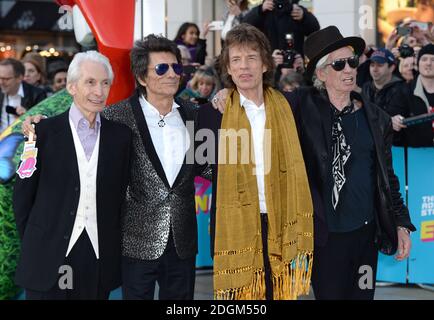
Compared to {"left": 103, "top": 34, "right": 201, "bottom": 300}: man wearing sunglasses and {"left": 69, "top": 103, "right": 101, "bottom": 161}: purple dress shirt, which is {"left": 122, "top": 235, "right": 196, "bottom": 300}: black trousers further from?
{"left": 69, "top": 103, "right": 101, "bottom": 161}: purple dress shirt

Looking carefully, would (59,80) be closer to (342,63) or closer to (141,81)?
(141,81)

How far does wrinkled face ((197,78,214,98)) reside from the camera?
856 cm

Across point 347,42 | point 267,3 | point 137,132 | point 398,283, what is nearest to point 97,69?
point 137,132

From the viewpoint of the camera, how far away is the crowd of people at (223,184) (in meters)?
3.99

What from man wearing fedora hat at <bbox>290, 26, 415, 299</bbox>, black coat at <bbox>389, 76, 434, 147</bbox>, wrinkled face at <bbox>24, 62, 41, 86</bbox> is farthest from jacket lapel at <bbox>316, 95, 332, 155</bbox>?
wrinkled face at <bbox>24, 62, 41, 86</bbox>

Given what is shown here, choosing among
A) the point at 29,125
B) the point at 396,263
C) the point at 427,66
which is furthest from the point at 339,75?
the point at 396,263

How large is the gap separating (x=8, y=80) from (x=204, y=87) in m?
2.12

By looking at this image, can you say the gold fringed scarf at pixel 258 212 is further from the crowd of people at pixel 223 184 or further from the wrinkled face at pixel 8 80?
the wrinkled face at pixel 8 80

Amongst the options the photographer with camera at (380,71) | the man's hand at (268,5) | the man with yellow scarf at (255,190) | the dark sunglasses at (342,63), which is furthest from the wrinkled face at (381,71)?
the man with yellow scarf at (255,190)

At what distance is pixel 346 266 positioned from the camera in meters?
4.48

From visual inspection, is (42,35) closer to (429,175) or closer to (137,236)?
(429,175)

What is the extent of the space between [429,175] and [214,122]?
3.51m

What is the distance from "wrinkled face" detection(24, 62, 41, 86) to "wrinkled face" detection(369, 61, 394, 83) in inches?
176

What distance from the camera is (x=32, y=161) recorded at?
12.8ft
